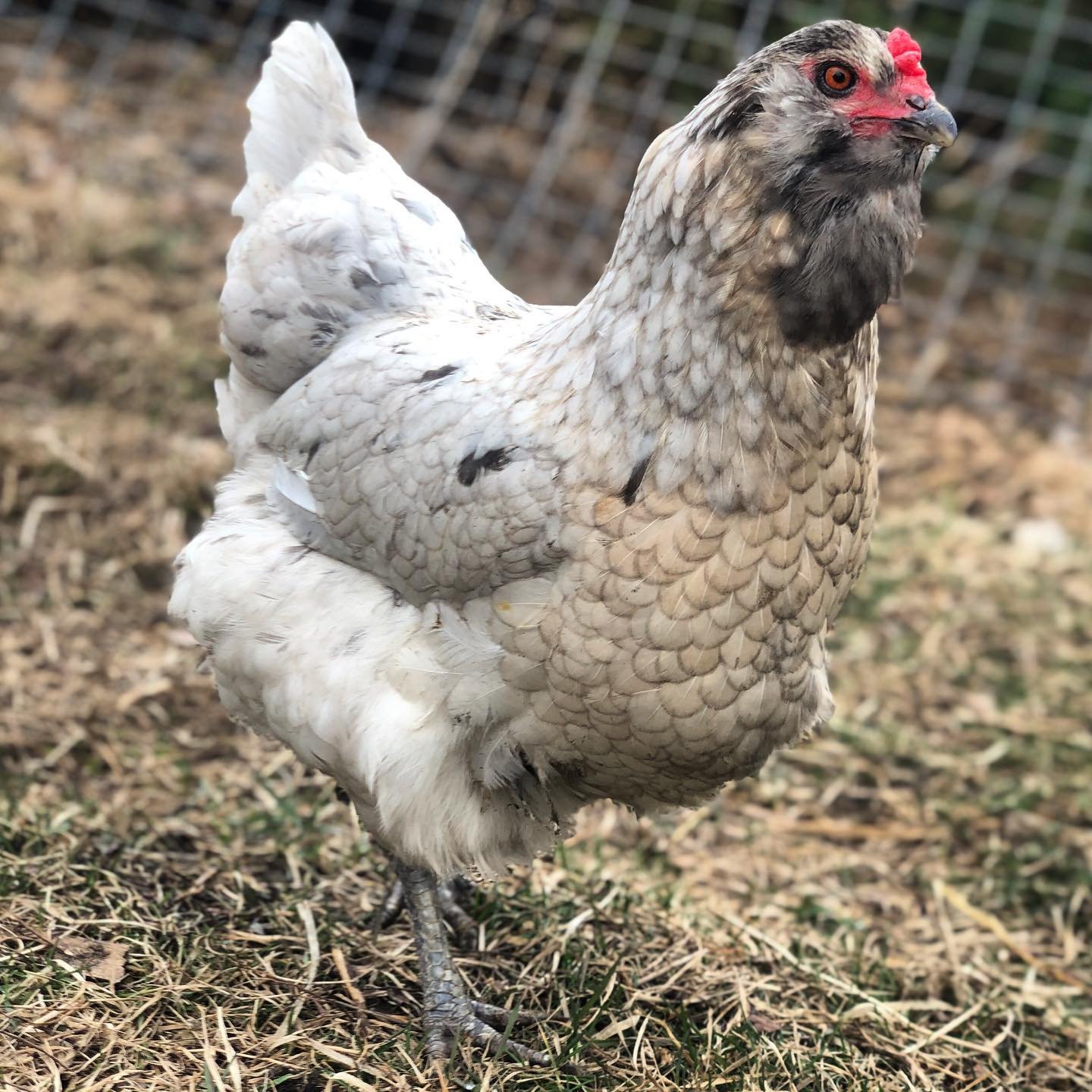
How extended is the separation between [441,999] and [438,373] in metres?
1.24

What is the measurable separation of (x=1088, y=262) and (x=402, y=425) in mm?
5755

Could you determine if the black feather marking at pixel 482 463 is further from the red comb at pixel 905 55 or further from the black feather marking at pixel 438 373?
the red comb at pixel 905 55

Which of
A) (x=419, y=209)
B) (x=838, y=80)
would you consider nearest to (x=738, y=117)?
(x=838, y=80)

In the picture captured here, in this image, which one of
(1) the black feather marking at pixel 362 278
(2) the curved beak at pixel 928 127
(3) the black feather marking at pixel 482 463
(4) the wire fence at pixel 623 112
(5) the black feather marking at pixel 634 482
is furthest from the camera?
(4) the wire fence at pixel 623 112

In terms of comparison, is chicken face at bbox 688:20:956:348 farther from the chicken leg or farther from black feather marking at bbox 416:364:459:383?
the chicken leg

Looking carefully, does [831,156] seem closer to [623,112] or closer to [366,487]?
[366,487]

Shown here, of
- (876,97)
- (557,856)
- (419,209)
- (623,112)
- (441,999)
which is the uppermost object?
(876,97)

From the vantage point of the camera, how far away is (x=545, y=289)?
23.2 feet

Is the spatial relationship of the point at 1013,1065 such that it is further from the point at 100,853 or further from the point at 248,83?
the point at 248,83

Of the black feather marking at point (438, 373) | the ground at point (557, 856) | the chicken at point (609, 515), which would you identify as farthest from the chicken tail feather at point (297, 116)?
the ground at point (557, 856)

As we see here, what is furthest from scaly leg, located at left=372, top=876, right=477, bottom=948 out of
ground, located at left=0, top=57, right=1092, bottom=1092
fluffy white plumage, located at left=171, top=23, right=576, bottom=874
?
fluffy white plumage, located at left=171, top=23, right=576, bottom=874

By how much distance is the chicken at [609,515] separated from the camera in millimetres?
2211

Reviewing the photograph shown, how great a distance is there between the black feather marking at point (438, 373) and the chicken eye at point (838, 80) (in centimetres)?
88

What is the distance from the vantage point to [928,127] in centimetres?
214
